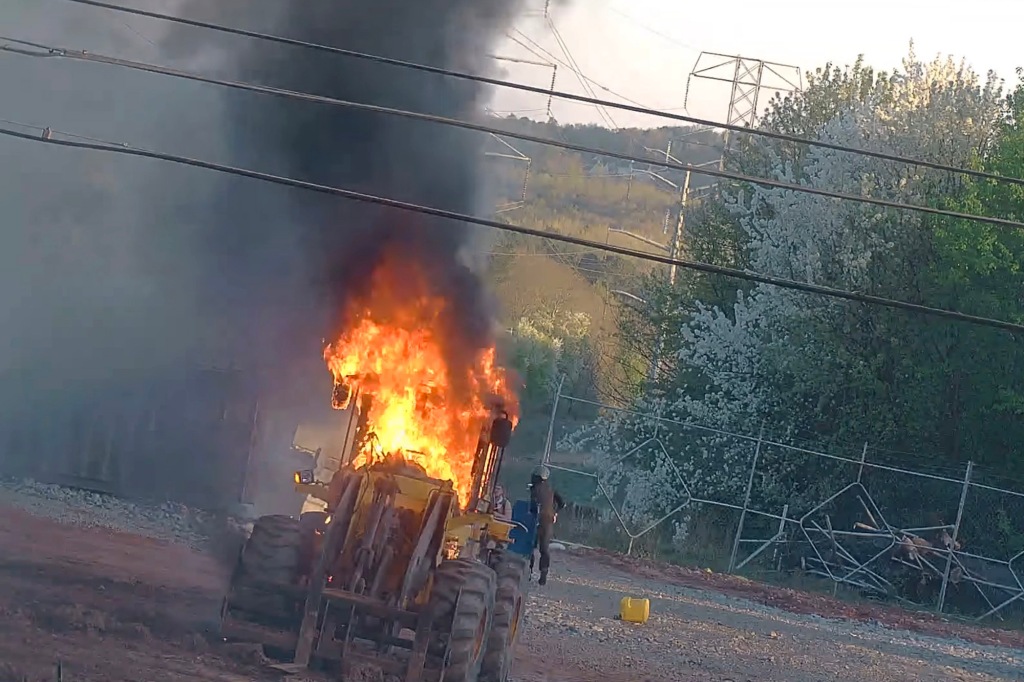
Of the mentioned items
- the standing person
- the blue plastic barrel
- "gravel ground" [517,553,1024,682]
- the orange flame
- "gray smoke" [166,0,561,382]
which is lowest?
"gravel ground" [517,553,1024,682]

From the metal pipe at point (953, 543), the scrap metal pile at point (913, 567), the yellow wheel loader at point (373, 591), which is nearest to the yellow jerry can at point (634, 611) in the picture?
the yellow wheel loader at point (373, 591)

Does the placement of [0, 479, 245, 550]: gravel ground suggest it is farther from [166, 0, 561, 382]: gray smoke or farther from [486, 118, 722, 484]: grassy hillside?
[486, 118, 722, 484]: grassy hillside

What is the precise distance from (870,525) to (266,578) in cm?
1998

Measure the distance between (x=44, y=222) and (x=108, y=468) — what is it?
6.98m

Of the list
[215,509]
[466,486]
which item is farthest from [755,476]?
[466,486]

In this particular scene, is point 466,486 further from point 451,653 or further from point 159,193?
point 159,193

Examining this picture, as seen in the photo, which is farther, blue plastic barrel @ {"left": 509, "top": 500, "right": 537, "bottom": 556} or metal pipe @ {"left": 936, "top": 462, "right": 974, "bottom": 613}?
→ metal pipe @ {"left": 936, "top": 462, "right": 974, "bottom": 613}

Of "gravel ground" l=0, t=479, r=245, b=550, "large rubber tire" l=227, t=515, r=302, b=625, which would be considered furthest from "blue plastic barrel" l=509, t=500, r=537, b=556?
"gravel ground" l=0, t=479, r=245, b=550

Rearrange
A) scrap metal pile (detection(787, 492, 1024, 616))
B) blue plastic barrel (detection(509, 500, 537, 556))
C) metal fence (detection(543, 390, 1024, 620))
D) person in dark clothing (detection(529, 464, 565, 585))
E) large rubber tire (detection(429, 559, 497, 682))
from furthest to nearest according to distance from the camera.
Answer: metal fence (detection(543, 390, 1024, 620)) → scrap metal pile (detection(787, 492, 1024, 616)) → blue plastic barrel (detection(509, 500, 537, 556)) → person in dark clothing (detection(529, 464, 565, 585)) → large rubber tire (detection(429, 559, 497, 682))

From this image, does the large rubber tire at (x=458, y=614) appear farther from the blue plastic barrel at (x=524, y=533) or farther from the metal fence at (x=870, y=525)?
the metal fence at (x=870, y=525)

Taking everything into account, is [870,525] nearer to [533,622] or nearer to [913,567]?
[913,567]

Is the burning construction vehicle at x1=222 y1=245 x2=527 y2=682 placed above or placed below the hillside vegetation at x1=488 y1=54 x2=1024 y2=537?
below

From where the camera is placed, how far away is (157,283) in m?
26.7

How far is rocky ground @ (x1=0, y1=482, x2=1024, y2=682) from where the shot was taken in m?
11.2
